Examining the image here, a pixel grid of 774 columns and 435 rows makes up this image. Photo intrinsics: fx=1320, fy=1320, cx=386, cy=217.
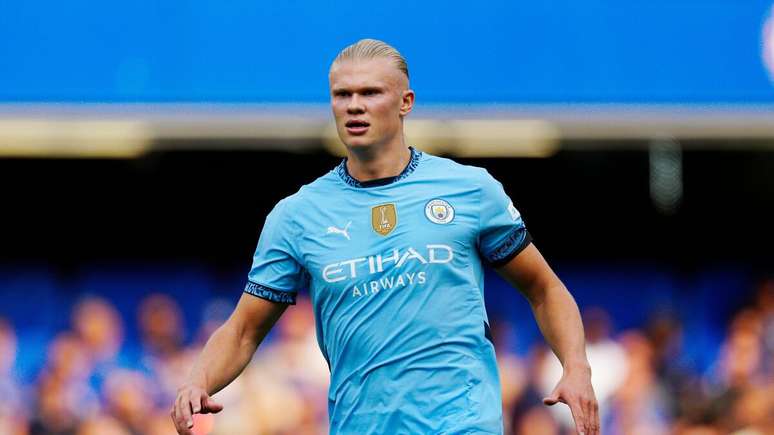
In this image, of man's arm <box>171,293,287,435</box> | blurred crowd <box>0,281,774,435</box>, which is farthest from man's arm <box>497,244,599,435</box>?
blurred crowd <box>0,281,774,435</box>

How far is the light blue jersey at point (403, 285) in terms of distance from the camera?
421cm

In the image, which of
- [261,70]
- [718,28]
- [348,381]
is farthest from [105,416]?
[348,381]

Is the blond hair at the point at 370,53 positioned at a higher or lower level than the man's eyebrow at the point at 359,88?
higher

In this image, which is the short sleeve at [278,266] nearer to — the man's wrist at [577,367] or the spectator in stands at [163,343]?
the man's wrist at [577,367]

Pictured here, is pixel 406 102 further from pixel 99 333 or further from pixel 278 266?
pixel 99 333

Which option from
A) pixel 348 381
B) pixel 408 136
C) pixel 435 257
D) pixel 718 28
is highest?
pixel 718 28

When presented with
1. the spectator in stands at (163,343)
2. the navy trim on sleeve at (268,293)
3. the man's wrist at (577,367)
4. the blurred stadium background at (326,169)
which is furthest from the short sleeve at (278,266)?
the spectator in stands at (163,343)

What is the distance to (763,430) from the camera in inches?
440

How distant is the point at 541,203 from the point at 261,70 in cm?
361

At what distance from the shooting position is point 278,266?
4484mm

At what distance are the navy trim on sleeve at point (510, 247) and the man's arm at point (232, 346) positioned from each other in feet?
2.47

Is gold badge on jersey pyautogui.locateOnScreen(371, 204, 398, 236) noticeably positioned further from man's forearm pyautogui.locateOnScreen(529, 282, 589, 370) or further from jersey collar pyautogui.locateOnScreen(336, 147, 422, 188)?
man's forearm pyautogui.locateOnScreen(529, 282, 589, 370)

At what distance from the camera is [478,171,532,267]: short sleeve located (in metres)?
4.39

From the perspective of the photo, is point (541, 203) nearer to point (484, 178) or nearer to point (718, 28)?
point (718, 28)
